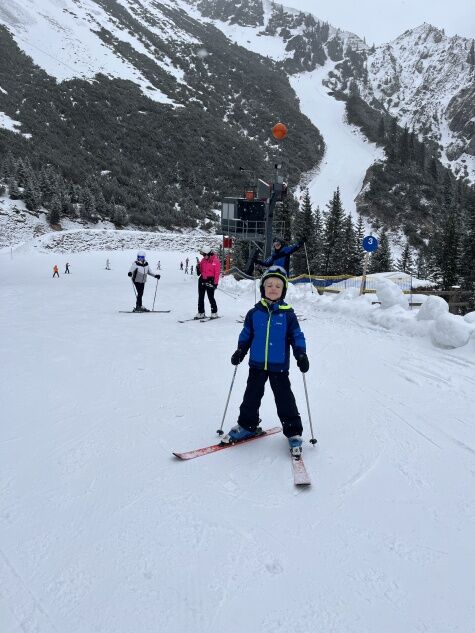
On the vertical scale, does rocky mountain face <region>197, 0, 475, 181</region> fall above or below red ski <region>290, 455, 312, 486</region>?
above

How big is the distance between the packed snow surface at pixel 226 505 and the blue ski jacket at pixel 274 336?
83 cm

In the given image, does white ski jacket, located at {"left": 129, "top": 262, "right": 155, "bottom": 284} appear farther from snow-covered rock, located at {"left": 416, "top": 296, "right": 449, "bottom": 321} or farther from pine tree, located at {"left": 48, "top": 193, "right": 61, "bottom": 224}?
pine tree, located at {"left": 48, "top": 193, "right": 61, "bottom": 224}

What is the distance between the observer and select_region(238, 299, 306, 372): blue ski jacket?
143 inches

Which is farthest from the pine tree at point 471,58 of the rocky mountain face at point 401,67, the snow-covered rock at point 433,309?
the snow-covered rock at point 433,309

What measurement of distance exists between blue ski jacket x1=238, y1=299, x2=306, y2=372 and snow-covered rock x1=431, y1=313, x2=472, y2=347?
454 centimetres

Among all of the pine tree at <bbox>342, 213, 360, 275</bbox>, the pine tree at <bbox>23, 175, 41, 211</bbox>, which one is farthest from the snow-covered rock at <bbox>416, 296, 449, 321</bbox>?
the pine tree at <bbox>23, 175, 41, 211</bbox>

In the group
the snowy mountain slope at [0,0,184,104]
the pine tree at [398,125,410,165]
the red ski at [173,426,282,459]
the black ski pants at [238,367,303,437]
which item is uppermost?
the snowy mountain slope at [0,0,184,104]

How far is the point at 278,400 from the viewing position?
12.3 ft

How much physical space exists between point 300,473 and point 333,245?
3646 cm

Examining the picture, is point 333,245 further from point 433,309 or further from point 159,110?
point 159,110

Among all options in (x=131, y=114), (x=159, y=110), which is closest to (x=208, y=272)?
(x=131, y=114)

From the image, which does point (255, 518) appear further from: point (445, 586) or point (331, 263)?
point (331, 263)

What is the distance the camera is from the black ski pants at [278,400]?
3.68 metres

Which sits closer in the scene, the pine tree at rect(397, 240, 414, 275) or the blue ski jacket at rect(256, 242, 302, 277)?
the blue ski jacket at rect(256, 242, 302, 277)
